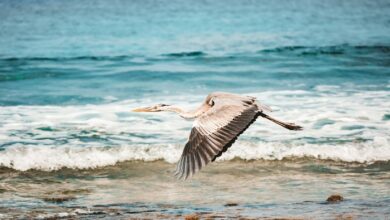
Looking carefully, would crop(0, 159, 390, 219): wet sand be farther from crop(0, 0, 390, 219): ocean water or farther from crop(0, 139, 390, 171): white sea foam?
crop(0, 139, 390, 171): white sea foam

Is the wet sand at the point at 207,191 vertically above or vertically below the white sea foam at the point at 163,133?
below

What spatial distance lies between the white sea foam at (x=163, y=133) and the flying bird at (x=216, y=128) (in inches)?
96.8

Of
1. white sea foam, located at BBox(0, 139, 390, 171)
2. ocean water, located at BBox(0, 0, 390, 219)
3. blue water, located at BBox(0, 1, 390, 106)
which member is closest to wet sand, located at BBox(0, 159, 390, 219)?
ocean water, located at BBox(0, 0, 390, 219)

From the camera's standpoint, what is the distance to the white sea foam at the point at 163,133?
30.4 feet

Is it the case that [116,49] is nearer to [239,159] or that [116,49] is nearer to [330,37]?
[330,37]

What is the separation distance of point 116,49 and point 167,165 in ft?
35.5

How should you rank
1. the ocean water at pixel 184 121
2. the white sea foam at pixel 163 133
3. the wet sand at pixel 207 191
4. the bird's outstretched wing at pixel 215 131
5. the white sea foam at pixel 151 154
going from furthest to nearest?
the white sea foam at pixel 163 133 < the white sea foam at pixel 151 154 < the ocean water at pixel 184 121 < the wet sand at pixel 207 191 < the bird's outstretched wing at pixel 215 131

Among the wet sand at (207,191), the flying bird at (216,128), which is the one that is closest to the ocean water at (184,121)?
the wet sand at (207,191)

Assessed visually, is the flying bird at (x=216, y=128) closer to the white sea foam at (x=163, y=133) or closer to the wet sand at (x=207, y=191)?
the wet sand at (x=207, y=191)

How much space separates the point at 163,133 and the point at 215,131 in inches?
169

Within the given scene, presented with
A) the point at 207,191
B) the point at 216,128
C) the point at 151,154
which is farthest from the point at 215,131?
the point at 151,154

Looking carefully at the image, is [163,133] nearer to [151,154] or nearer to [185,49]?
[151,154]

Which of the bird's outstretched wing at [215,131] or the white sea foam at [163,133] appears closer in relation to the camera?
the bird's outstretched wing at [215,131]

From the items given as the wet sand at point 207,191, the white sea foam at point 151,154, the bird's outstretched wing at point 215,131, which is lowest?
the wet sand at point 207,191
